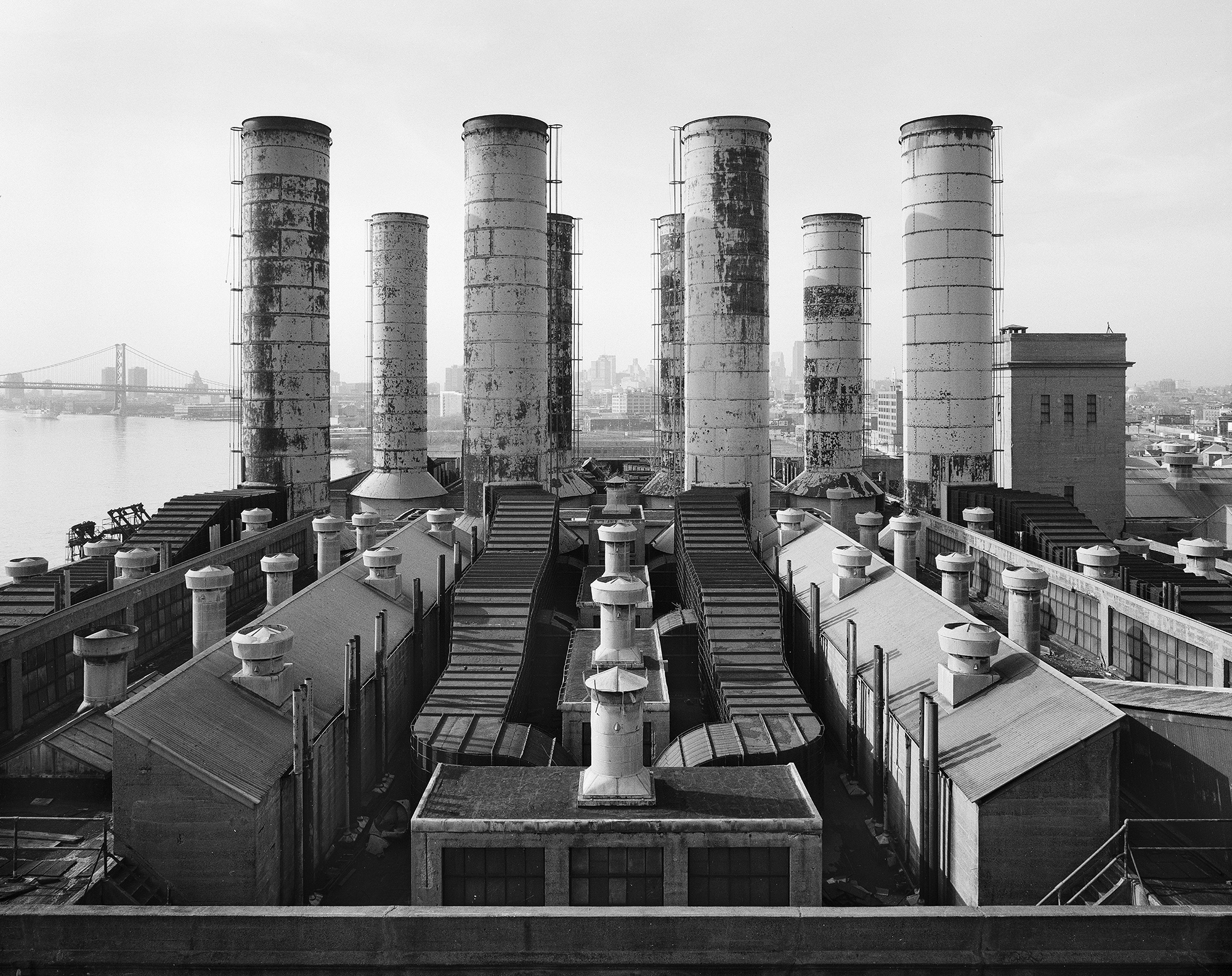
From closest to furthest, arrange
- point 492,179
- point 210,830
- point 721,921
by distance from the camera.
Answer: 1. point 721,921
2. point 210,830
3. point 492,179

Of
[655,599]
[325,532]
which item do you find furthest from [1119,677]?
[325,532]

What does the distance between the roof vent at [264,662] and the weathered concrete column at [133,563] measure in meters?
9.02

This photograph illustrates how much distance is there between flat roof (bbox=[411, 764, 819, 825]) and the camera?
618 inches

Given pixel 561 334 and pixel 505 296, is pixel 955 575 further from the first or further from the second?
pixel 561 334

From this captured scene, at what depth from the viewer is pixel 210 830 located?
15.2 m

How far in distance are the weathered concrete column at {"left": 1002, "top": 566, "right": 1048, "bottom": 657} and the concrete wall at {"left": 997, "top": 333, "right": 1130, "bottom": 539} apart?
31.0m

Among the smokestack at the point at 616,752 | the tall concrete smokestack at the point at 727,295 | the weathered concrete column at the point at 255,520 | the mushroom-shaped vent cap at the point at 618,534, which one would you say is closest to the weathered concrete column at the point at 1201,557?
the tall concrete smokestack at the point at 727,295

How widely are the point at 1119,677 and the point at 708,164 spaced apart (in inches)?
942

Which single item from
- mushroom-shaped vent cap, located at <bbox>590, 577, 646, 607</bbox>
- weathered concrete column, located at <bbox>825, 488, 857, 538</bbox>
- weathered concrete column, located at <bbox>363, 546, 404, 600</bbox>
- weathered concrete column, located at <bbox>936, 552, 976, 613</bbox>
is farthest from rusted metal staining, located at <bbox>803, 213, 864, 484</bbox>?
mushroom-shaped vent cap, located at <bbox>590, 577, 646, 607</bbox>

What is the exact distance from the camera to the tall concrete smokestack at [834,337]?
176 ft

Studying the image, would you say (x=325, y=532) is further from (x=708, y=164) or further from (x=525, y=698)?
(x=708, y=164)

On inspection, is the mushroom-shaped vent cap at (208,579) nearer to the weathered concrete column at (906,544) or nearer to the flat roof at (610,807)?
the flat roof at (610,807)

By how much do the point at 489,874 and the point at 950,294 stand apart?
33489mm

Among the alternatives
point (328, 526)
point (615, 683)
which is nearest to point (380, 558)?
point (328, 526)
